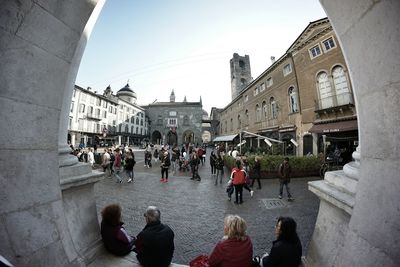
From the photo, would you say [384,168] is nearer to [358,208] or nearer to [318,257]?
[358,208]

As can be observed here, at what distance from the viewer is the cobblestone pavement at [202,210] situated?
3702 mm

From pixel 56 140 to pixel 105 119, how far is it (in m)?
41.8

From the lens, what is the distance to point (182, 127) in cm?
5081

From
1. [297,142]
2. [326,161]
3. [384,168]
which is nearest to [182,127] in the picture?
[297,142]

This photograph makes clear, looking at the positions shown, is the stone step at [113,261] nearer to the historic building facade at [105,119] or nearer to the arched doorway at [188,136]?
the historic building facade at [105,119]

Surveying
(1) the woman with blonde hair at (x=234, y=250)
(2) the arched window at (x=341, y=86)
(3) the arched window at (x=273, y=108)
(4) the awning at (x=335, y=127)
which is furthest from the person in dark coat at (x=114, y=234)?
(3) the arched window at (x=273, y=108)

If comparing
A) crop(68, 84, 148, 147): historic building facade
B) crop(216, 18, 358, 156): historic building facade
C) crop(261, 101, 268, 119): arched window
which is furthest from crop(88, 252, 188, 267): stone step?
crop(68, 84, 148, 147): historic building facade

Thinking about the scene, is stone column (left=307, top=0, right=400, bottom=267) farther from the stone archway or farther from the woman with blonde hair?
the woman with blonde hair

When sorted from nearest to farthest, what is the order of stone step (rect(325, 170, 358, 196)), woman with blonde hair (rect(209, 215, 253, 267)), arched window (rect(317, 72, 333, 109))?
stone step (rect(325, 170, 358, 196)), woman with blonde hair (rect(209, 215, 253, 267)), arched window (rect(317, 72, 333, 109))

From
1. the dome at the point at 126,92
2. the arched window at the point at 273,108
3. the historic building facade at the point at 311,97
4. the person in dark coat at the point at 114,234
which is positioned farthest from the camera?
the dome at the point at 126,92

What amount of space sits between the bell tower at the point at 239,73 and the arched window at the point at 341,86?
28407mm

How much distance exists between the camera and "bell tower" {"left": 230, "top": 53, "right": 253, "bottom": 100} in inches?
1650

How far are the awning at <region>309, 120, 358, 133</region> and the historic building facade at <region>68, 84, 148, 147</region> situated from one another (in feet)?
79.9

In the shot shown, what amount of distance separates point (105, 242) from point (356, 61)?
379cm
